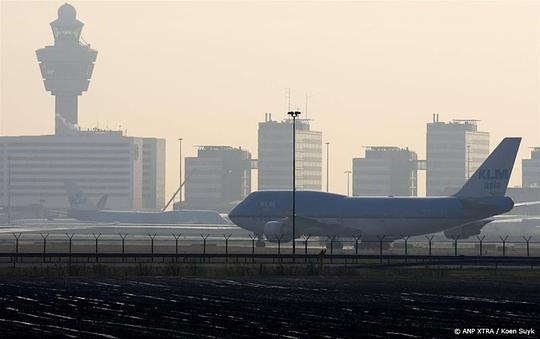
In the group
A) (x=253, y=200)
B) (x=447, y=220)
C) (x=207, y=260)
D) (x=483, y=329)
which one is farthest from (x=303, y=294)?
(x=253, y=200)

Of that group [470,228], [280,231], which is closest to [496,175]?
[470,228]

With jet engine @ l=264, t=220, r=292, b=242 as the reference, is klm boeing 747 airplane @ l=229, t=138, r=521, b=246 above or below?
above

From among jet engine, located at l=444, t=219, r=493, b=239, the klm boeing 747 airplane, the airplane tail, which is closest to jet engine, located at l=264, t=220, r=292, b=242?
the klm boeing 747 airplane

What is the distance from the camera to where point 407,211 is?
107500 millimetres

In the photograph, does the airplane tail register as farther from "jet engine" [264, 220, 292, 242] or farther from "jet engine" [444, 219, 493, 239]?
"jet engine" [264, 220, 292, 242]

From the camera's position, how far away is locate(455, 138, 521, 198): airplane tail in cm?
10744

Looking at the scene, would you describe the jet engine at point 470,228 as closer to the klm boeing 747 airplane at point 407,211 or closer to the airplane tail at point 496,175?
the klm boeing 747 airplane at point 407,211

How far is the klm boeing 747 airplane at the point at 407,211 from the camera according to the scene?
106275mm

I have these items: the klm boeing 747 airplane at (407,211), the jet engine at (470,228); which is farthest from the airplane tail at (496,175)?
the jet engine at (470,228)

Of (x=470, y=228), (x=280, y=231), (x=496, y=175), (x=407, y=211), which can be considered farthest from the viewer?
(x=470, y=228)

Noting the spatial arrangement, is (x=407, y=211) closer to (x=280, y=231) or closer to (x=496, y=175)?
(x=496, y=175)

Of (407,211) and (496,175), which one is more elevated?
(496,175)

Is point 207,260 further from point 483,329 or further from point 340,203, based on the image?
point 483,329

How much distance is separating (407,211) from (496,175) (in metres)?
7.46
